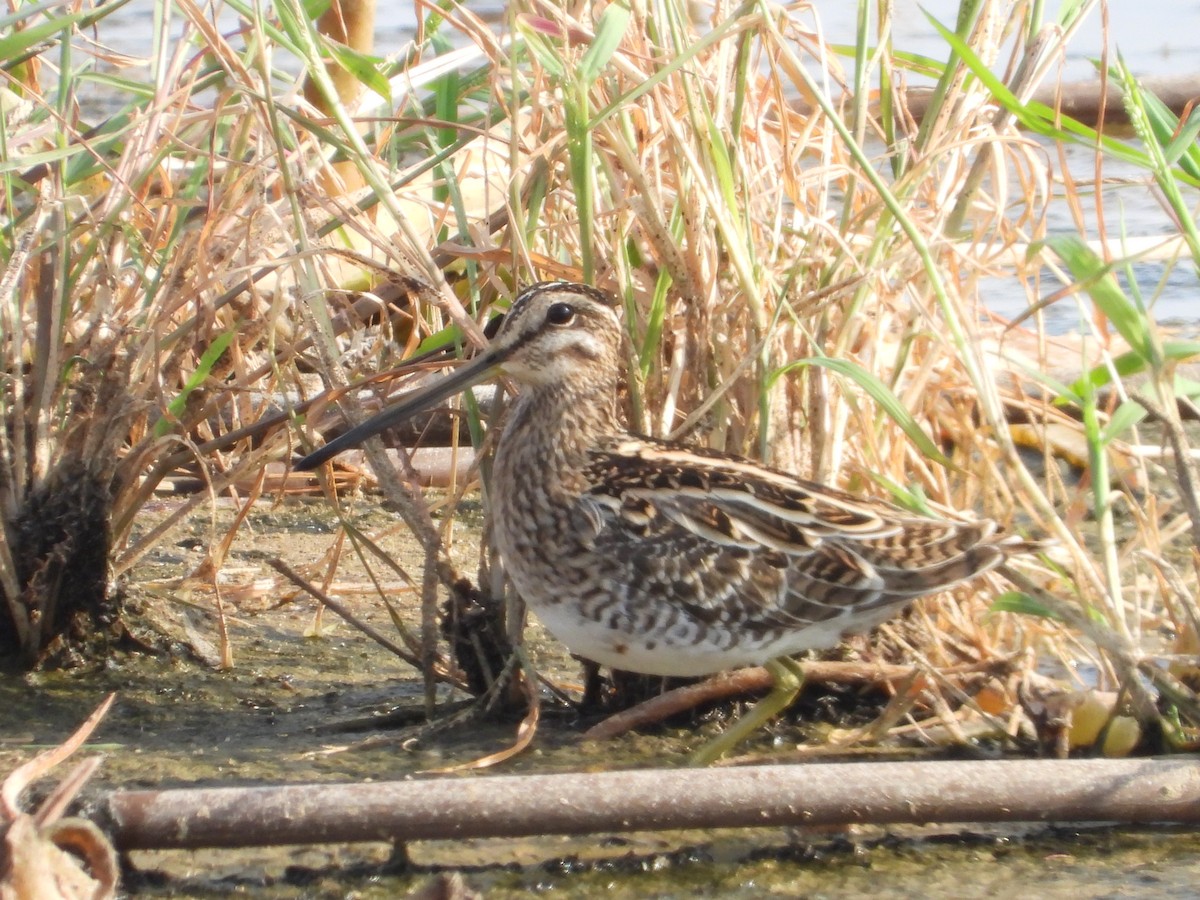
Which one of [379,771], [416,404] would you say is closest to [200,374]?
[416,404]

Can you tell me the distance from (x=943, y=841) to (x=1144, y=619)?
899mm

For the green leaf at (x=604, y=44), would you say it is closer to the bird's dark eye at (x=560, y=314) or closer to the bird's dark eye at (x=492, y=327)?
the bird's dark eye at (x=560, y=314)

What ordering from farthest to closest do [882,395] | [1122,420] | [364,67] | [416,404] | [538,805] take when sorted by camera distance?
[416,404], [364,67], [882,395], [1122,420], [538,805]

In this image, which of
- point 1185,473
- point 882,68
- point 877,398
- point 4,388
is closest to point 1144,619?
point 1185,473

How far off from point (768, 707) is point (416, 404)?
923 millimetres

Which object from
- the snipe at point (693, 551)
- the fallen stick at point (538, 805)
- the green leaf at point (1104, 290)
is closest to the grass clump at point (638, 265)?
the snipe at point (693, 551)

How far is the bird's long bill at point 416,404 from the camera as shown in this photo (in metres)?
3.29

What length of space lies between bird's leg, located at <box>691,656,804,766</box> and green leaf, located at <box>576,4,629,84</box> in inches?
47.2

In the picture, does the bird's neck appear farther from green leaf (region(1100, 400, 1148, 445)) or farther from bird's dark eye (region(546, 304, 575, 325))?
green leaf (region(1100, 400, 1148, 445))

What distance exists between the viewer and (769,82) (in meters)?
3.53

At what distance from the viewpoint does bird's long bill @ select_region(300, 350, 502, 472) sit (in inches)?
130

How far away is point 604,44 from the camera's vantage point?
279 centimetres

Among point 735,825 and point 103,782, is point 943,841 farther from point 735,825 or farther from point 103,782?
point 103,782

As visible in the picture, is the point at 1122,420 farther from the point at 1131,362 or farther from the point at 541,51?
the point at 541,51
